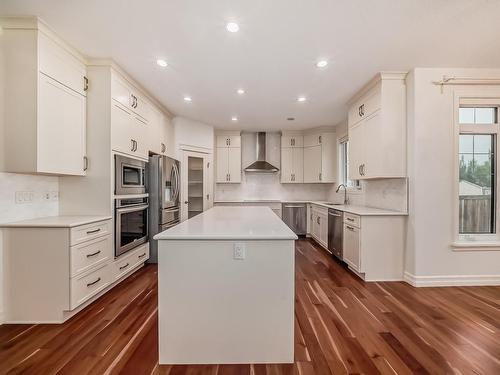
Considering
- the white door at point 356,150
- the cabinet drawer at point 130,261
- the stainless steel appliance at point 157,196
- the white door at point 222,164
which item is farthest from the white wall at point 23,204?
the white door at point 356,150

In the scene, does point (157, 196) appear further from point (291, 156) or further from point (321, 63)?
point (291, 156)

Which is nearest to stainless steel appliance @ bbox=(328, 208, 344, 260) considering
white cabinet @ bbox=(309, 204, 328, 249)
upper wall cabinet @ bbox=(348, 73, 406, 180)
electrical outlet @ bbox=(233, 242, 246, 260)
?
white cabinet @ bbox=(309, 204, 328, 249)

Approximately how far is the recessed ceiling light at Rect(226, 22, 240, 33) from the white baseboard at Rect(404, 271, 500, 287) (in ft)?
11.1

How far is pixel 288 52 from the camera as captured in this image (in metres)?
2.69

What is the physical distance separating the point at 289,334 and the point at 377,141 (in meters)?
2.76

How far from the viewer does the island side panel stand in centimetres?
172

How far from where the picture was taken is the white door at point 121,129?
9.73ft

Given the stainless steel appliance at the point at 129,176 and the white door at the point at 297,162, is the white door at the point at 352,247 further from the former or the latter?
the stainless steel appliance at the point at 129,176

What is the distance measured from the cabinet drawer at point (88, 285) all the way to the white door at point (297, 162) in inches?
183

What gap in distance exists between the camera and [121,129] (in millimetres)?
3133

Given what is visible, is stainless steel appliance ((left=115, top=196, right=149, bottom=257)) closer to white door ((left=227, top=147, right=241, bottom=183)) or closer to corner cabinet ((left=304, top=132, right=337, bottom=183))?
white door ((left=227, top=147, right=241, bottom=183))

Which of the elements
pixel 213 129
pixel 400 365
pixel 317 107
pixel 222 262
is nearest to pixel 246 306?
pixel 222 262

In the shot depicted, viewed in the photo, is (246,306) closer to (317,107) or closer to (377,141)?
(377,141)

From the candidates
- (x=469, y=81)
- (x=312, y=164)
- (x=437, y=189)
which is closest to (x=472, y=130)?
(x=469, y=81)
